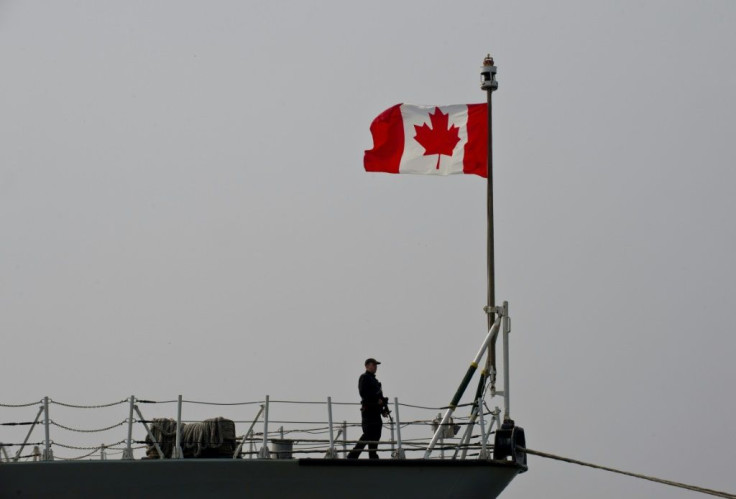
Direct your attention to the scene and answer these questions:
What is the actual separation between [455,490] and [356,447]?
5.91 ft

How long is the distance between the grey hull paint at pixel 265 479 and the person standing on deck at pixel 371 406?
0.65 metres

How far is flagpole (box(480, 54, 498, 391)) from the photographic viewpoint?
20.6 m

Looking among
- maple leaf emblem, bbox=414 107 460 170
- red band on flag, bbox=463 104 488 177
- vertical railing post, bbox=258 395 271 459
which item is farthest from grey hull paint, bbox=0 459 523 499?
maple leaf emblem, bbox=414 107 460 170

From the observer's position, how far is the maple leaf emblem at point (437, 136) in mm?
21375

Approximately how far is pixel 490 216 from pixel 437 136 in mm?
1503

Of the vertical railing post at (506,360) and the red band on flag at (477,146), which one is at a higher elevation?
the red band on flag at (477,146)

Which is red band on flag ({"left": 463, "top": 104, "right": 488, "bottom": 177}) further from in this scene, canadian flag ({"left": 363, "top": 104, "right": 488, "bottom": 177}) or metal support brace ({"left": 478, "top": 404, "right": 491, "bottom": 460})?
metal support brace ({"left": 478, "top": 404, "right": 491, "bottom": 460})

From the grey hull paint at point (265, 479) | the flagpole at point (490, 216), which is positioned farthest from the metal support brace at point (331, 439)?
the flagpole at point (490, 216)

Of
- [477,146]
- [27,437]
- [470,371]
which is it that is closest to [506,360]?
[470,371]

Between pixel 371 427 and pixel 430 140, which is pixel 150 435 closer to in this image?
pixel 371 427

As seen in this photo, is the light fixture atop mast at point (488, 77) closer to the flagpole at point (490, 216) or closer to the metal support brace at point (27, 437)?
the flagpole at point (490, 216)

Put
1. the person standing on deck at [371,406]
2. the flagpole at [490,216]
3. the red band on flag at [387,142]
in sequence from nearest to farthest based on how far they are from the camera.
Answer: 1. the person standing on deck at [371,406]
2. the flagpole at [490,216]
3. the red band on flag at [387,142]

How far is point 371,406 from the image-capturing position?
771 inches

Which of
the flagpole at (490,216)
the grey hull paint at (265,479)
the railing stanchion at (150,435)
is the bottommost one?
the grey hull paint at (265,479)
